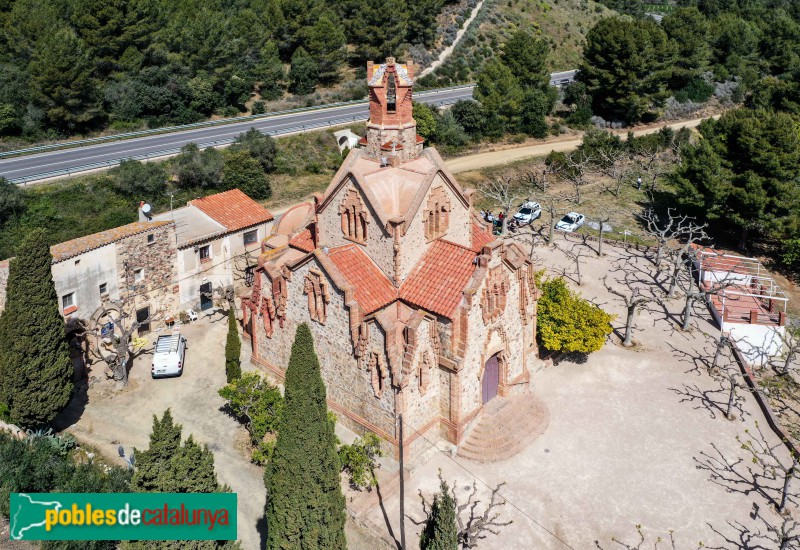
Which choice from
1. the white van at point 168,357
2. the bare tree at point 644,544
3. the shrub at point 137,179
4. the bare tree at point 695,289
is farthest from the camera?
the shrub at point 137,179

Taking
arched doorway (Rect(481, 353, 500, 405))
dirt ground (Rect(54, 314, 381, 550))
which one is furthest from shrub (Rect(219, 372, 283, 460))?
arched doorway (Rect(481, 353, 500, 405))

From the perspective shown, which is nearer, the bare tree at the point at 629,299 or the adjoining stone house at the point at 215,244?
the bare tree at the point at 629,299

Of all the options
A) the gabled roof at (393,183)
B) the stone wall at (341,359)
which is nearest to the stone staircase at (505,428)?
the stone wall at (341,359)

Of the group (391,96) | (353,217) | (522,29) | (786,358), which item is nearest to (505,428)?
(353,217)

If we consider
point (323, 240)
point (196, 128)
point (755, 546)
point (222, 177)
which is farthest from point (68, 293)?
point (196, 128)

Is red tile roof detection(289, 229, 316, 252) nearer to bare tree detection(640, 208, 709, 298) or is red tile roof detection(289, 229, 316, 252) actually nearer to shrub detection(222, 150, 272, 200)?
bare tree detection(640, 208, 709, 298)

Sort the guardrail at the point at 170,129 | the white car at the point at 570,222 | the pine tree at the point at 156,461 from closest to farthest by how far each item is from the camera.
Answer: the pine tree at the point at 156,461 → the white car at the point at 570,222 → the guardrail at the point at 170,129

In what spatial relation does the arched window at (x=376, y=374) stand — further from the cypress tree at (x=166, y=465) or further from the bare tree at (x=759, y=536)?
the bare tree at (x=759, y=536)

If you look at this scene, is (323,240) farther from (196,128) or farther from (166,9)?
(166,9)
